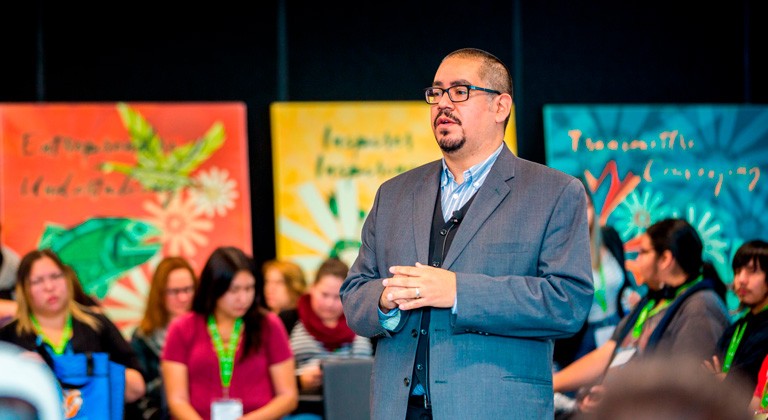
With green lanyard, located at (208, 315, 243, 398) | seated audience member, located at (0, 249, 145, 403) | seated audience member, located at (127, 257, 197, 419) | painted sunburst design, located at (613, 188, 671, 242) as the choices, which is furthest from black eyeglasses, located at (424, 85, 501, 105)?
painted sunburst design, located at (613, 188, 671, 242)

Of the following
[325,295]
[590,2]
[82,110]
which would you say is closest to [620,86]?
[590,2]

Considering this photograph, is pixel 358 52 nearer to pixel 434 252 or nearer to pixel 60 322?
pixel 60 322

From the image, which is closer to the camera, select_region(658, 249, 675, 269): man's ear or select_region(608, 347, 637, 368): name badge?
select_region(608, 347, 637, 368): name badge

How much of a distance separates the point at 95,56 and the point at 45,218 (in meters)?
1.12

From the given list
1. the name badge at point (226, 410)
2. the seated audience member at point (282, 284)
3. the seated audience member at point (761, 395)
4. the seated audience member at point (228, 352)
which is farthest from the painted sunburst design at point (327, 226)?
the seated audience member at point (761, 395)

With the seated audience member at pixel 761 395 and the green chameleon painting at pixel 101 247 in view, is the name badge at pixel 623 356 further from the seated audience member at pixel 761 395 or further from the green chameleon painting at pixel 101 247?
the green chameleon painting at pixel 101 247

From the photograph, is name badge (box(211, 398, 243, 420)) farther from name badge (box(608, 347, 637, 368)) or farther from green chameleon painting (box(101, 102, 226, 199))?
green chameleon painting (box(101, 102, 226, 199))

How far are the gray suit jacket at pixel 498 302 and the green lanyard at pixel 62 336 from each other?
203cm

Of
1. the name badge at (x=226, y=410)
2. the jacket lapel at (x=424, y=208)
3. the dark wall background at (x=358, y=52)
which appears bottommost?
the name badge at (x=226, y=410)

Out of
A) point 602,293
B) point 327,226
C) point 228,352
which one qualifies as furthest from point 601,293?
point 228,352

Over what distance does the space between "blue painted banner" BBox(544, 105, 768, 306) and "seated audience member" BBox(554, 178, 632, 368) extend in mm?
285

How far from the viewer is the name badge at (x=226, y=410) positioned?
3.78 m

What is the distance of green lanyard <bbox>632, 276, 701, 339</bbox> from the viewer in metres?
4.23

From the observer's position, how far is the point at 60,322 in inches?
169
